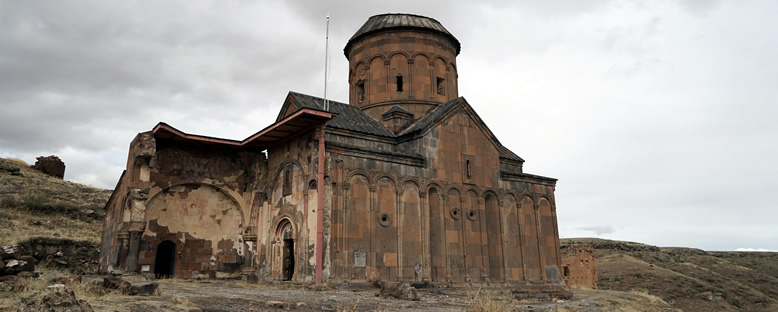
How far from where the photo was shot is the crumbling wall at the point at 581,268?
2598 centimetres

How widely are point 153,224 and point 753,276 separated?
1690 inches

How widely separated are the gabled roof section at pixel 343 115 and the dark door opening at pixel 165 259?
6.64 metres

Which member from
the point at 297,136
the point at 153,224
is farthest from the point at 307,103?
the point at 153,224

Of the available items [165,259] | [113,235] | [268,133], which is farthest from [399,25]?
[113,235]

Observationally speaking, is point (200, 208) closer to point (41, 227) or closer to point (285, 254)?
point (285, 254)

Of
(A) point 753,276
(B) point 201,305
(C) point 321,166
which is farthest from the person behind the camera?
(A) point 753,276

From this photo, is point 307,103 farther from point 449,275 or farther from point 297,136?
point 449,275

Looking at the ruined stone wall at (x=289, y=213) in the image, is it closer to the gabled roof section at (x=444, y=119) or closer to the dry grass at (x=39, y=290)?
the gabled roof section at (x=444, y=119)

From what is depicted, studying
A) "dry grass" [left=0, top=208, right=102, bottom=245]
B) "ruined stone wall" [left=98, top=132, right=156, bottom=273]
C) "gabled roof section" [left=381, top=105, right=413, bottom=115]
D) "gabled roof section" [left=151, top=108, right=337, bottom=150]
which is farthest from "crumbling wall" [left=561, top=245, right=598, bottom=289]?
"dry grass" [left=0, top=208, right=102, bottom=245]

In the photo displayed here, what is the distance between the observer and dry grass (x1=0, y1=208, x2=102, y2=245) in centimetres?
2231

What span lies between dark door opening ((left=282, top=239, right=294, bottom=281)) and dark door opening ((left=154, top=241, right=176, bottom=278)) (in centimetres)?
469

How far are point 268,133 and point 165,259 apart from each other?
20.8 feet

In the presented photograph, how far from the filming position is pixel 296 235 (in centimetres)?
1648

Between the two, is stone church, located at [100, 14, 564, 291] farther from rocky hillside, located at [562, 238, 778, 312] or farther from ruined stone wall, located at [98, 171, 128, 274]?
rocky hillside, located at [562, 238, 778, 312]
